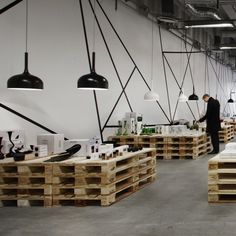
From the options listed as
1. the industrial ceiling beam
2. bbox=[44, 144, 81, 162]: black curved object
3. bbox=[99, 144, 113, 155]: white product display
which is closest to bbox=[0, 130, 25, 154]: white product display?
bbox=[44, 144, 81, 162]: black curved object

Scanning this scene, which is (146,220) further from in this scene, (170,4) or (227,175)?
(170,4)

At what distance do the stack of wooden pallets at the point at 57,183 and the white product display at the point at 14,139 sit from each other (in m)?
0.38

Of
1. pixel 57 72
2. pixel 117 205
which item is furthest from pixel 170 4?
pixel 117 205

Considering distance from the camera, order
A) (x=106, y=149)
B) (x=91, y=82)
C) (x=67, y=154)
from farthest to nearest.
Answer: (x=106, y=149) → (x=67, y=154) → (x=91, y=82)

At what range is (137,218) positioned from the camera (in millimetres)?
5727

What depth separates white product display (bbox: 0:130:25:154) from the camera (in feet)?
22.8

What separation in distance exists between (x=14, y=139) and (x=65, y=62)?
258cm

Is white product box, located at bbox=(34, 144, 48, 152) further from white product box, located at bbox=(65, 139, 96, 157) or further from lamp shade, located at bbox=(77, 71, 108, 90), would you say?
lamp shade, located at bbox=(77, 71, 108, 90)

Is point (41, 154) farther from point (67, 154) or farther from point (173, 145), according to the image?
point (173, 145)

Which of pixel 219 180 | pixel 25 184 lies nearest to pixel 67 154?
pixel 25 184

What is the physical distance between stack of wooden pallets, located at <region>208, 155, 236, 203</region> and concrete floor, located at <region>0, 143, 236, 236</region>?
202 mm

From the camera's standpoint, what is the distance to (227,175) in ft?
22.6

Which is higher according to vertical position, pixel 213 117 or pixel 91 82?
pixel 91 82

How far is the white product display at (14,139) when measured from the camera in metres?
6.95
